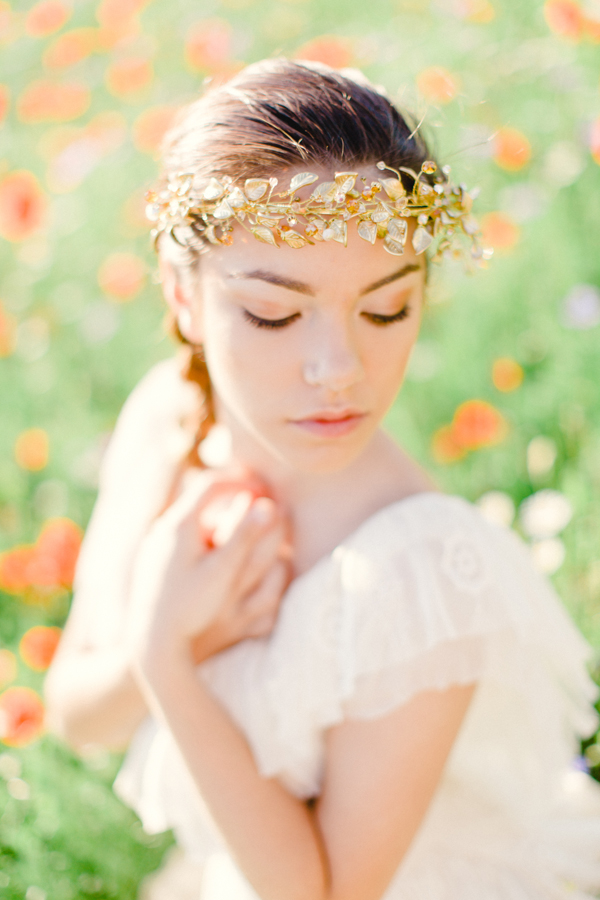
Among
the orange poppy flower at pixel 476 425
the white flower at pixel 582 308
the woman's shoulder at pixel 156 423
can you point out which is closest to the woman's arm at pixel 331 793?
the woman's shoulder at pixel 156 423

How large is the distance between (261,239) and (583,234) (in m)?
1.92

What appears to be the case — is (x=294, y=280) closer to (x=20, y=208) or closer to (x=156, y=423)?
(x=156, y=423)

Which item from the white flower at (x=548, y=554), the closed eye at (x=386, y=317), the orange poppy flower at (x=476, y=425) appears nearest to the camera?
the closed eye at (x=386, y=317)

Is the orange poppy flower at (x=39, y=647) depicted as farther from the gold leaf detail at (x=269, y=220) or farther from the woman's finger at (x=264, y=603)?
the gold leaf detail at (x=269, y=220)

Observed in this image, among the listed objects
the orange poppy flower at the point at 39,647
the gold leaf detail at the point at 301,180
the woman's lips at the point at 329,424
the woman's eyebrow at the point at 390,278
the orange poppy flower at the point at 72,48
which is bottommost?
the orange poppy flower at the point at 39,647

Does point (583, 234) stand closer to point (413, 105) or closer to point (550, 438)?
point (550, 438)

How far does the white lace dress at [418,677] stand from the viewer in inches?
47.5

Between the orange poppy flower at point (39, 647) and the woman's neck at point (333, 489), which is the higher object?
the woman's neck at point (333, 489)

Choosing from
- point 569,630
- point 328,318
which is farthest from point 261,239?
point 569,630

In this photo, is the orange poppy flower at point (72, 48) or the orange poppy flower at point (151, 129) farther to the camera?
the orange poppy flower at point (72, 48)

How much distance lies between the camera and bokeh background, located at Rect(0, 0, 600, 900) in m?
1.71

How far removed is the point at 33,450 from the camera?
101 inches

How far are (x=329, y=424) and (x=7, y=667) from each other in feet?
4.41

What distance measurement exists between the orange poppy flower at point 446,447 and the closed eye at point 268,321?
1.29 meters
